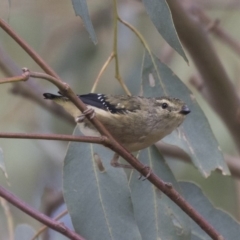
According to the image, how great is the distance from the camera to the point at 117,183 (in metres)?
1.66

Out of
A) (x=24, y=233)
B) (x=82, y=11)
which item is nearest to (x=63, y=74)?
(x=24, y=233)

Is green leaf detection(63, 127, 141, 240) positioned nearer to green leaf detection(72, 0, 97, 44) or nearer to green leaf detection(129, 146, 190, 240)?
green leaf detection(129, 146, 190, 240)

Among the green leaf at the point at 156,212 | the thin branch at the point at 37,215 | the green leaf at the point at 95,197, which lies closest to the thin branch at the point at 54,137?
the thin branch at the point at 37,215

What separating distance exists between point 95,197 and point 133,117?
29cm

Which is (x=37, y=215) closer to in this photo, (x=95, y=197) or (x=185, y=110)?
(x=95, y=197)

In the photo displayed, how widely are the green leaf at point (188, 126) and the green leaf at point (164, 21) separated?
458mm

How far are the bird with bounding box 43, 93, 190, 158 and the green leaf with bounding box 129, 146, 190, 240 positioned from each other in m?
0.11

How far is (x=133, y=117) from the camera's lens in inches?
70.2

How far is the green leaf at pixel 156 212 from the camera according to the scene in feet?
5.44

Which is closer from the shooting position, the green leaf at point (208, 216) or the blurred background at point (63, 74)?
the green leaf at point (208, 216)

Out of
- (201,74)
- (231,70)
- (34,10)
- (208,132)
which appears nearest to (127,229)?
(208,132)

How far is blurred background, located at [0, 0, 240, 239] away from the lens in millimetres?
2928

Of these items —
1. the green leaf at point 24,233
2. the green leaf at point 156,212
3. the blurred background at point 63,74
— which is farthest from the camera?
the blurred background at point 63,74

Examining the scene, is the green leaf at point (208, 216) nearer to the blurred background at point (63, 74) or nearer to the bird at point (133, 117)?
the bird at point (133, 117)
